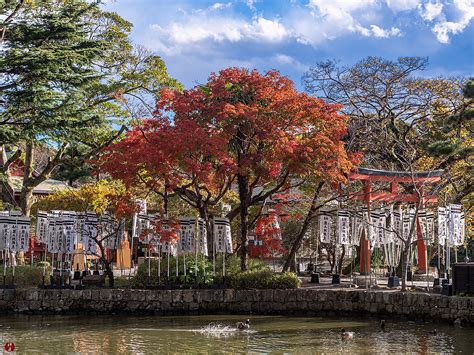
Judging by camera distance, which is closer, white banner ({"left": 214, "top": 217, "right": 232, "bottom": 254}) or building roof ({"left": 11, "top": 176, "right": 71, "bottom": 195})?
white banner ({"left": 214, "top": 217, "right": 232, "bottom": 254})

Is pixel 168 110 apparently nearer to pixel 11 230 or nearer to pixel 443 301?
pixel 11 230

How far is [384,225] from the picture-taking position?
1912 centimetres

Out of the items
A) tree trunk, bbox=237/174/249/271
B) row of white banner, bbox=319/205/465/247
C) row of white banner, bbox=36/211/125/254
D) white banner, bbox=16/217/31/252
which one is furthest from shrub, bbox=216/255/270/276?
white banner, bbox=16/217/31/252

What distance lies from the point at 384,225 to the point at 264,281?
13.3ft

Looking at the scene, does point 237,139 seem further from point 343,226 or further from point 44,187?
point 44,187

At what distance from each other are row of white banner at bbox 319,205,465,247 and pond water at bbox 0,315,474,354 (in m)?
2.85

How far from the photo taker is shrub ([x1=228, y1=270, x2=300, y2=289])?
1822 centimetres

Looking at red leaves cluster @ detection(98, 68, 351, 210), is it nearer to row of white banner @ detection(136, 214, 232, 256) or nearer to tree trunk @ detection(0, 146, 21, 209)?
row of white banner @ detection(136, 214, 232, 256)

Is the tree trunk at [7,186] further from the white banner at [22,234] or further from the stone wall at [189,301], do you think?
the stone wall at [189,301]

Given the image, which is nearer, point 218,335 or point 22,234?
point 218,335

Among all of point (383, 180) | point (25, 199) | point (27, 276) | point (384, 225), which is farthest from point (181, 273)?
point (25, 199)

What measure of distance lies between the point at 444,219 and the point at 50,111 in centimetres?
1265

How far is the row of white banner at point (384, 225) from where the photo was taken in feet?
61.1

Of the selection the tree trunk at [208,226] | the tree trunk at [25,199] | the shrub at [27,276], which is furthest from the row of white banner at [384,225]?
the tree trunk at [25,199]
